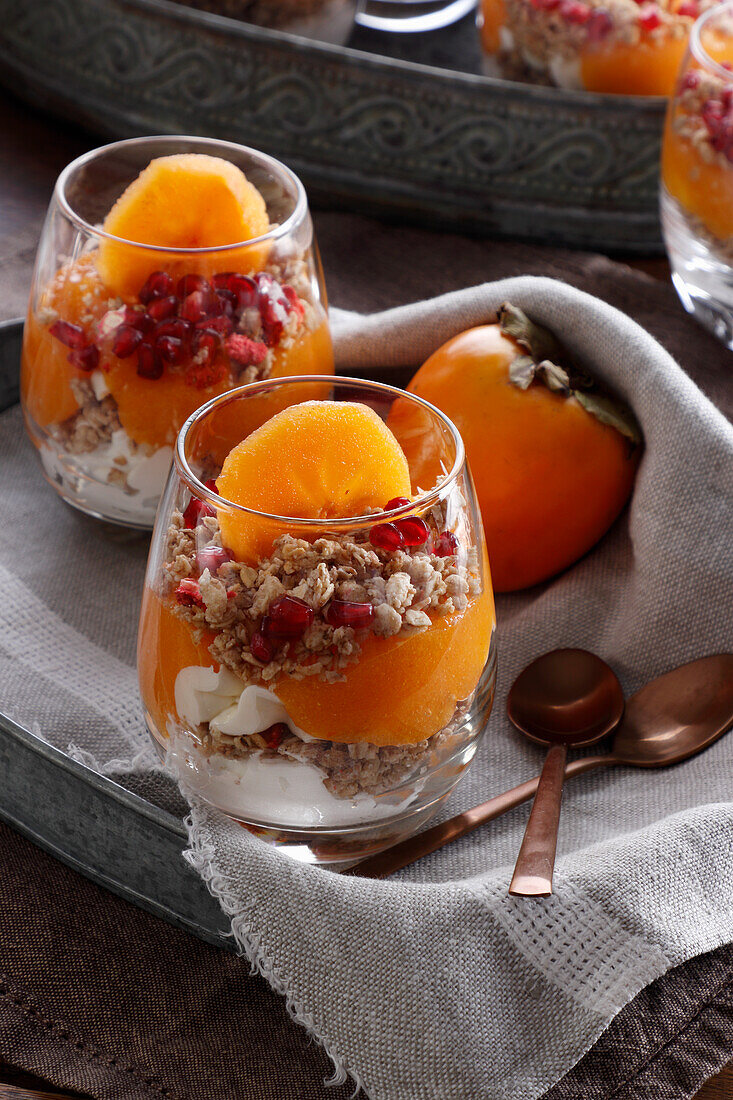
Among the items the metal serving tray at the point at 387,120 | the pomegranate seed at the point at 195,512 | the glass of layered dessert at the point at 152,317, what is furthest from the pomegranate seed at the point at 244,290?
the metal serving tray at the point at 387,120

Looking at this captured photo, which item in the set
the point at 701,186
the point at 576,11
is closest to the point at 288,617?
the point at 701,186

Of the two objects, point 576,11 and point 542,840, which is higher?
point 576,11

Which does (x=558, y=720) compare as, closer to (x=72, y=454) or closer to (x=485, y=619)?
(x=485, y=619)

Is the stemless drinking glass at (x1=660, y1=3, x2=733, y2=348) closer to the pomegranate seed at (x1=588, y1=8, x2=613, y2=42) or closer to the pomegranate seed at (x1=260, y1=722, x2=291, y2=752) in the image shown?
the pomegranate seed at (x1=588, y1=8, x2=613, y2=42)

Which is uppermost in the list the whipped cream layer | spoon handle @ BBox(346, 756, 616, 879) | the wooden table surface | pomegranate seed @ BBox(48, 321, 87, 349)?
pomegranate seed @ BBox(48, 321, 87, 349)

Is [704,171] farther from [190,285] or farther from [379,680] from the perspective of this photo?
[379,680]

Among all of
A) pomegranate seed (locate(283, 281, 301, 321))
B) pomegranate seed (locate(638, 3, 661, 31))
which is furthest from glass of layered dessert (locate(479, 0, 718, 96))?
pomegranate seed (locate(283, 281, 301, 321))
